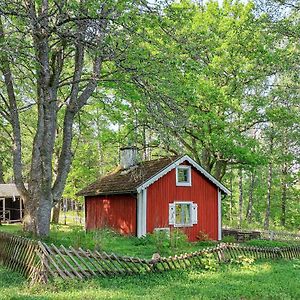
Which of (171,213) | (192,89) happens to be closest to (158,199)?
(171,213)

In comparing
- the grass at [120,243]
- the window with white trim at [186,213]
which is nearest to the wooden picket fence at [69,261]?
the grass at [120,243]

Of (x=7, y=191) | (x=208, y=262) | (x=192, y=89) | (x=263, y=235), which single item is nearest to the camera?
(x=208, y=262)

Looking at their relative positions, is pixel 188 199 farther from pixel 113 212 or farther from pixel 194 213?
pixel 113 212

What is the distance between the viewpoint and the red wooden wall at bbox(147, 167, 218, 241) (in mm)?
19797

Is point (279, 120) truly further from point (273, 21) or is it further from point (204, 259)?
point (204, 259)

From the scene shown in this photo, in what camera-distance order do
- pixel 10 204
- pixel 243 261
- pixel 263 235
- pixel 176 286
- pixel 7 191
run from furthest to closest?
pixel 10 204, pixel 7 191, pixel 263 235, pixel 243 261, pixel 176 286

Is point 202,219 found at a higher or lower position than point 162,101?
lower

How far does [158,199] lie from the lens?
2000 cm

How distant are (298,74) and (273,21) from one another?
246cm

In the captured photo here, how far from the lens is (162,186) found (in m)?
20.2

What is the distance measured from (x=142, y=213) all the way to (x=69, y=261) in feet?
34.4

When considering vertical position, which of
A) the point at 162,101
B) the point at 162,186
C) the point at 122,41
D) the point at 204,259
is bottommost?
the point at 204,259

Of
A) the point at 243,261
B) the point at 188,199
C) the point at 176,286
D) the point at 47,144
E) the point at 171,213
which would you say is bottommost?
the point at 243,261

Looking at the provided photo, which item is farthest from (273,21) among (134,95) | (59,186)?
(59,186)
